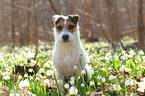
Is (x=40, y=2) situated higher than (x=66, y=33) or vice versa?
(x=40, y=2)

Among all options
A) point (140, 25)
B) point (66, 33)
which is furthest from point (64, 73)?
point (140, 25)

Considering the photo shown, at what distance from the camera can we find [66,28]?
3318 mm

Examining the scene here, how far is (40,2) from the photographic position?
7.33 m

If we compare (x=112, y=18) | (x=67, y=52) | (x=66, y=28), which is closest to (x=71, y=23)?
(x=66, y=28)

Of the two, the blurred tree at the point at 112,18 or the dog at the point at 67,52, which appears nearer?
the dog at the point at 67,52

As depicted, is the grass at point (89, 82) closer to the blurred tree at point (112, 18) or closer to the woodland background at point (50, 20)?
the woodland background at point (50, 20)

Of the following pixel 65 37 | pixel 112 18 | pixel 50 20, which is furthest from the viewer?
pixel 112 18

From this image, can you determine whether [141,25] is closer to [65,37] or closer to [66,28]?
[66,28]

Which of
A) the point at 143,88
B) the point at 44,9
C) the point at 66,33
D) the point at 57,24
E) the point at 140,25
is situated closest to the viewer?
the point at 143,88

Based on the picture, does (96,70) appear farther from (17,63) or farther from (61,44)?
(17,63)

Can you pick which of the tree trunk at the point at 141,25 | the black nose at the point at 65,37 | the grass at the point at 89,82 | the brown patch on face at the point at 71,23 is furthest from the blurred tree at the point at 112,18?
the black nose at the point at 65,37

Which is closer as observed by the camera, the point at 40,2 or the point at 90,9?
the point at 40,2

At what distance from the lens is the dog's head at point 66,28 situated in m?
3.20

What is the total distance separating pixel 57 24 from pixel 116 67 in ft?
6.06
